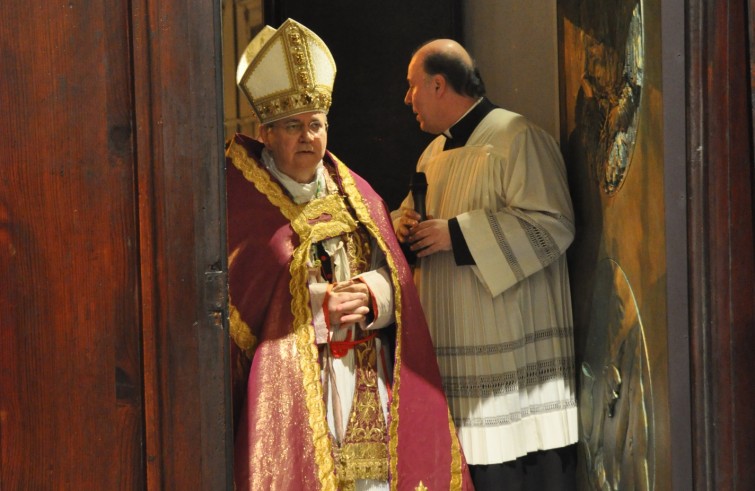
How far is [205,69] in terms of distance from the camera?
2.47 metres

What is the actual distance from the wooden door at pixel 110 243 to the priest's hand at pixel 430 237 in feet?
4.19

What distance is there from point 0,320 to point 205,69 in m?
0.66

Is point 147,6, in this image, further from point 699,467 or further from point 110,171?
point 699,467

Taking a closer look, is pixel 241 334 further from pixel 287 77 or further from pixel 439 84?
pixel 439 84

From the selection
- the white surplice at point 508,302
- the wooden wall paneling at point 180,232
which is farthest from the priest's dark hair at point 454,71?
the wooden wall paneling at point 180,232

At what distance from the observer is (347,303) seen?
3.33m

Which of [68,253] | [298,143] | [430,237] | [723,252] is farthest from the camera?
[430,237]

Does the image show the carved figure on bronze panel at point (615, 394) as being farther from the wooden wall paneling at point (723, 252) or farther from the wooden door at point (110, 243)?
the wooden door at point (110, 243)

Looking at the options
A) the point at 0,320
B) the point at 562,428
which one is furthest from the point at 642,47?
the point at 0,320

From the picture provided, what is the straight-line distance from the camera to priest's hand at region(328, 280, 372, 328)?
333 centimetres

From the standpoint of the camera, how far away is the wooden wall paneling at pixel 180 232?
2449mm

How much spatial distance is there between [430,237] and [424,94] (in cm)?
50

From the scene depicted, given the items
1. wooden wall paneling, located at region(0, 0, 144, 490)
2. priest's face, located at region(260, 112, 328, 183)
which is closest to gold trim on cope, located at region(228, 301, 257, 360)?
priest's face, located at region(260, 112, 328, 183)

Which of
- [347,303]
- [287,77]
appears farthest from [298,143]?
[347,303]
